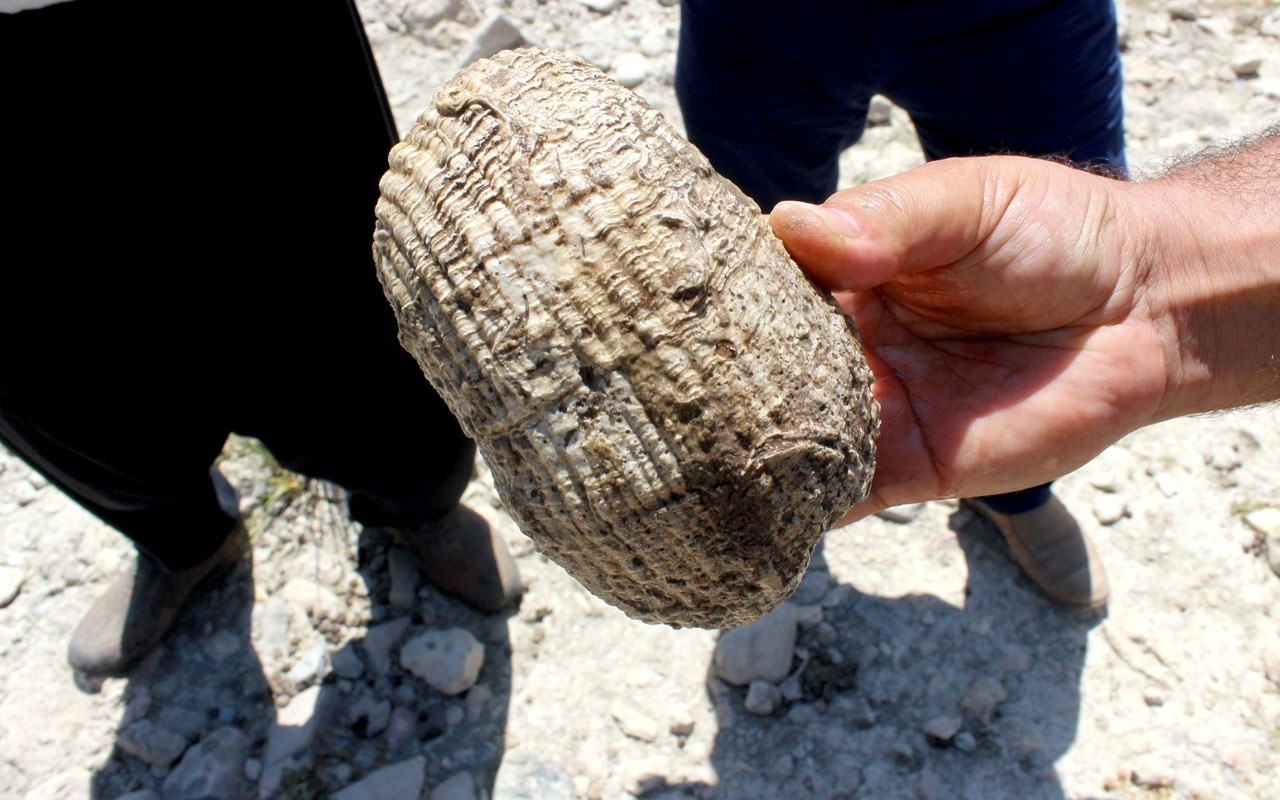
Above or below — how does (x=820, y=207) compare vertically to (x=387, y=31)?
above

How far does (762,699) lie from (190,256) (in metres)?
2.23

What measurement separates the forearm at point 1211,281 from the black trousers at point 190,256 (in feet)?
6.82

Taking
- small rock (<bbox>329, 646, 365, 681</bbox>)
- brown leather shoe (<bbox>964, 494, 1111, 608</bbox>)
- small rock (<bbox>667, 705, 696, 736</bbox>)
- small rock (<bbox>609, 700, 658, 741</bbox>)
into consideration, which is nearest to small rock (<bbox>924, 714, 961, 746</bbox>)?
brown leather shoe (<bbox>964, 494, 1111, 608</bbox>)

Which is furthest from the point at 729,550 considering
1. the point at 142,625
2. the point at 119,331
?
the point at 142,625

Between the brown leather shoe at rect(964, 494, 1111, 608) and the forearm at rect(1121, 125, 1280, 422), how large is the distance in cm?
98

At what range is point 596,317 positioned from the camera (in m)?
1.74

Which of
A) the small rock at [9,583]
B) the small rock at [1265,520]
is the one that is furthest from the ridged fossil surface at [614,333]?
the small rock at [9,583]

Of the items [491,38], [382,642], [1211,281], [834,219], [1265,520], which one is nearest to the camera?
[834,219]

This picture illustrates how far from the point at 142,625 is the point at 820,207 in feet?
8.98

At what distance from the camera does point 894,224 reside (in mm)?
2115

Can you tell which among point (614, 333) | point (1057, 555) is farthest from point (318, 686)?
point (1057, 555)

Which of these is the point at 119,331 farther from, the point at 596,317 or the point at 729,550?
the point at 729,550

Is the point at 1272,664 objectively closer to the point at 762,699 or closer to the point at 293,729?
the point at 762,699

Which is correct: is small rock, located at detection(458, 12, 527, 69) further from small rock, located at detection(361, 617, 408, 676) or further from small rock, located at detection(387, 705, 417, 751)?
small rock, located at detection(387, 705, 417, 751)
